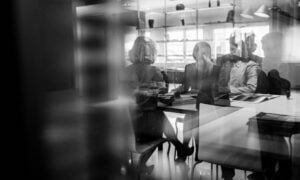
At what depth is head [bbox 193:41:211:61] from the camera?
1894 mm

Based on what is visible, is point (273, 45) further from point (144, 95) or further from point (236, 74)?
point (144, 95)

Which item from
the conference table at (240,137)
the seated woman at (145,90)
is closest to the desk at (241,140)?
the conference table at (240,137)

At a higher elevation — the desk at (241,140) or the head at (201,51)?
the head at (201,51)

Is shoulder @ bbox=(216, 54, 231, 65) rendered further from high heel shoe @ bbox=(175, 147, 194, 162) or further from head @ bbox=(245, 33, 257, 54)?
high heel shoe @ bbox=(175, 147, 194, 162)

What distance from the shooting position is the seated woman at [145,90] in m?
1.71

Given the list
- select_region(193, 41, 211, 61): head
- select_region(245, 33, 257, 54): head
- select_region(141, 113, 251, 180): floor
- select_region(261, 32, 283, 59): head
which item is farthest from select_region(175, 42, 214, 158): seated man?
select_region(261, 32, 283, 59): head

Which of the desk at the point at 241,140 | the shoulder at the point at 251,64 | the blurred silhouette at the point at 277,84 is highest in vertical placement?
the shoulder at the point at 251,64

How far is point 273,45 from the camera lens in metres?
1.74

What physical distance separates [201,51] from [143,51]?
0.40 m

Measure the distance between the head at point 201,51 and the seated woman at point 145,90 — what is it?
28cm

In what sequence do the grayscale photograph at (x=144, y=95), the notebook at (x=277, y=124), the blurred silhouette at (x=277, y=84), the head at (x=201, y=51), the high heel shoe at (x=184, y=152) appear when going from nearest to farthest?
the grayscale photograph at (x=144, y=95) → the notebook at (x=277, y=124) → the blurred silhouette at (x=277, y=84) → the head at (x=201, y=51) → the high heel shoe at (x=184, y=152)

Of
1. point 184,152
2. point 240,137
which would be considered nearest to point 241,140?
point 240,137

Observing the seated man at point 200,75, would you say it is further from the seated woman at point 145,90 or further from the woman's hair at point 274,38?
the woman's hair at point 274,38

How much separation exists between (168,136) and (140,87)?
436mm
